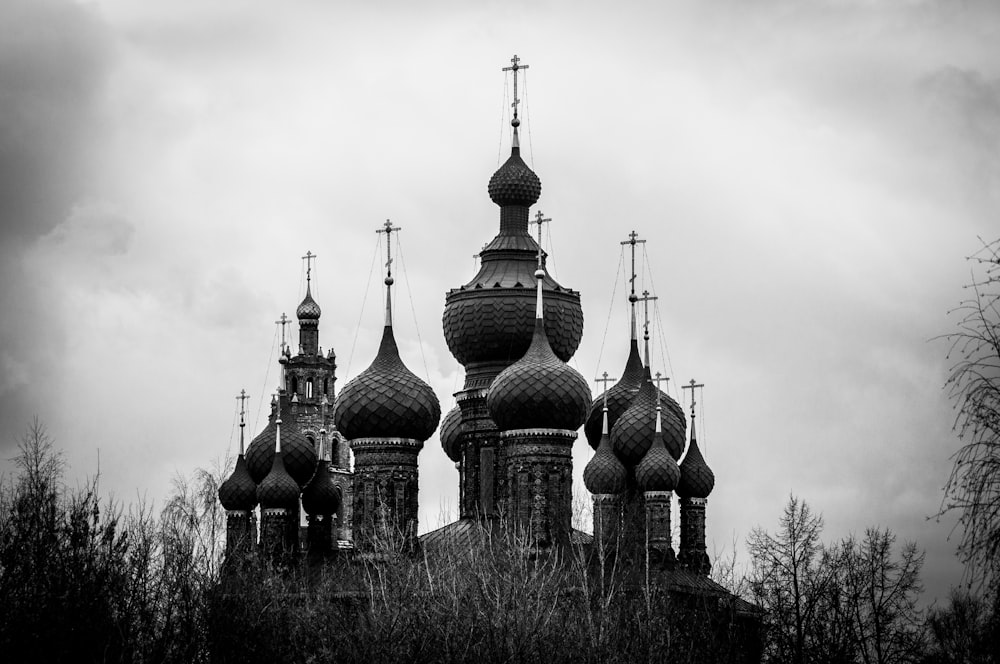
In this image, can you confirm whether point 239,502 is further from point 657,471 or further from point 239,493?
point 657,471

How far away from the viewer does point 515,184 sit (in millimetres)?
54469

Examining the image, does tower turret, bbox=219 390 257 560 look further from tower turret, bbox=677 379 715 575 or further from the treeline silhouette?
tower turret, bbox=677 379 715 575

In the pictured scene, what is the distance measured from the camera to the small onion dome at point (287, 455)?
54.7 metres

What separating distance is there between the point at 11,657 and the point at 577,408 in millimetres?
19252

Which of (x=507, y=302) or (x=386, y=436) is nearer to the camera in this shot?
(x=386, y=436)

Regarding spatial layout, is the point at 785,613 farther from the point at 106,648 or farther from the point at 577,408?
the point at 106,648

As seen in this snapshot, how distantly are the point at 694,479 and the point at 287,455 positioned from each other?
10.1 m

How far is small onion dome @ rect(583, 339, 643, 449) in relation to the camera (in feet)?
182

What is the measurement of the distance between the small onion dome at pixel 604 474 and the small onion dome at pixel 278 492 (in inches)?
281

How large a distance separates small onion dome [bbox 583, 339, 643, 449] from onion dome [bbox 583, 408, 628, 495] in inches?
87.5

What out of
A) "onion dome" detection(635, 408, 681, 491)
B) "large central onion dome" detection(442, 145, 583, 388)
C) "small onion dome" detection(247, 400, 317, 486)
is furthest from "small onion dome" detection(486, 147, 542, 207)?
"small onion dome" detection(247, 400, 317, 486)

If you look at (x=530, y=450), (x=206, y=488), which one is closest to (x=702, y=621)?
(x=530, y=450)

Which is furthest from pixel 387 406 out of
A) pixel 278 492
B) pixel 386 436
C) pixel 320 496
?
pixel 320 496

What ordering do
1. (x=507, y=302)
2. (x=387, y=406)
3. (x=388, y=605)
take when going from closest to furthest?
(x=388, y=605) < (x=387, y=406) < (x=507, y=302)
